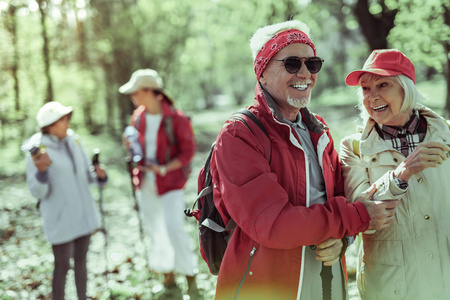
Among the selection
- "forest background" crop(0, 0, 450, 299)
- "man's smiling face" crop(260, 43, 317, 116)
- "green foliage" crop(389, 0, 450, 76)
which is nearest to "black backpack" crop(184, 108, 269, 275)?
"man's smiling face" crop(260, 43, 317, 116)

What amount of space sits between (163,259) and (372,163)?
376cm

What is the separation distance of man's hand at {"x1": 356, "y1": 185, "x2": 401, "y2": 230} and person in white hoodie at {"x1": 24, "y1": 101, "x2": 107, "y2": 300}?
3.15 metres

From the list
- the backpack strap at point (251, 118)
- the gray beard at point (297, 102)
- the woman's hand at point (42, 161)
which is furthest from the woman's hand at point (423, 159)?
the woman's hand at point (42, 161)

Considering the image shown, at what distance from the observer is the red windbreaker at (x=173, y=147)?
5516 millimetres

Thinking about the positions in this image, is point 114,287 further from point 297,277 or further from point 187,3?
point 187,3

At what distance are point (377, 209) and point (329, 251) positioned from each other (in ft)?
1.11

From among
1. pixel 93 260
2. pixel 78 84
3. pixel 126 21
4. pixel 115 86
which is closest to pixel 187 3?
pixel 126 21

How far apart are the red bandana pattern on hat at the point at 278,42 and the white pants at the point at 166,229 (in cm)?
326

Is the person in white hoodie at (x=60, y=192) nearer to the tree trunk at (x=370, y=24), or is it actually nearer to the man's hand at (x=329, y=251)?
the man's hand at (x=329, y=251)

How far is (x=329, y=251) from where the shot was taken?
2.32m

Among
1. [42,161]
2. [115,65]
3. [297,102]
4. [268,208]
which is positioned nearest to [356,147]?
[297,102]

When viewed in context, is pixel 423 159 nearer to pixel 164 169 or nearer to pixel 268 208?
pixel 268 208

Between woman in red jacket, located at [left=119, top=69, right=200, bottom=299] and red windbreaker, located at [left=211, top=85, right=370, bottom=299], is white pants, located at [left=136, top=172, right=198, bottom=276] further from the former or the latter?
red windbreaker, located at [left=211, top=85, right=370, bottom=299]

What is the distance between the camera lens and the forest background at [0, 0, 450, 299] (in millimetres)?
6344
